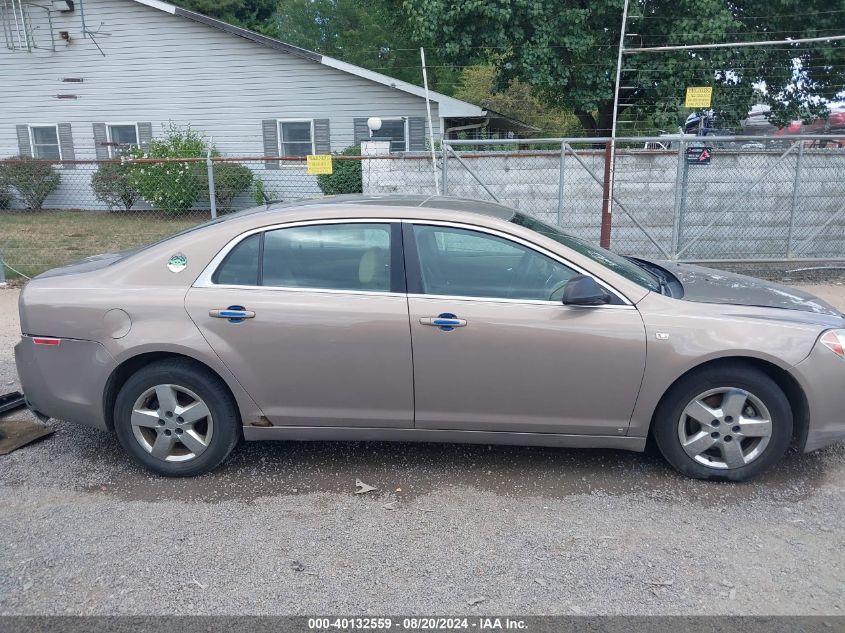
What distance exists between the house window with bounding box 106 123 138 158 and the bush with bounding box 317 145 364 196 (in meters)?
6.32

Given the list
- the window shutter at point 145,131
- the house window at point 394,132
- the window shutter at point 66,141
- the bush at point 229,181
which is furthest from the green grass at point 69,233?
the house window at point 394,132

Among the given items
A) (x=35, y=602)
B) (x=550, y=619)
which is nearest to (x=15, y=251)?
(x=35, y=602)

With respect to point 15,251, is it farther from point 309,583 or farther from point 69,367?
point 309,583

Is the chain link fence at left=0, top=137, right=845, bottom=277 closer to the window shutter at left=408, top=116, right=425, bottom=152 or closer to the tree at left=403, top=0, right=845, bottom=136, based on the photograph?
the tree at left=403, top=0, right=845, bottom=136

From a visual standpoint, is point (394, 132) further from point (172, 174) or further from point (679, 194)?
point (679, 194)

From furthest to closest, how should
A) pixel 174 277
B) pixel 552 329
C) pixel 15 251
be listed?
pixel 15 251
pixel 174 277
pixel 552 329

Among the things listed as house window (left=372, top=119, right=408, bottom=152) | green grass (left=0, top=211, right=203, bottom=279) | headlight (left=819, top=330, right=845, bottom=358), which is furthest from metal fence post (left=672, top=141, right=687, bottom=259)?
house window (left=372, top=119, right=408, bottom=152)

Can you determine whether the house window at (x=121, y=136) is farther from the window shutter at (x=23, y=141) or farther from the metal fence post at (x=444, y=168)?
the metal fence post at (x=444, y=168)

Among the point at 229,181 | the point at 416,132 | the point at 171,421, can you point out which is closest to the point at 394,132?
the point at 416,132

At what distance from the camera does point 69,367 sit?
4.08m

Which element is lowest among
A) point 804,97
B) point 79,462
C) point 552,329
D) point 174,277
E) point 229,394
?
point 79,462

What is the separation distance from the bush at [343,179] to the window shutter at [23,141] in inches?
357

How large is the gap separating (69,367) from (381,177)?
6.49 metres

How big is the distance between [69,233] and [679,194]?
10.6 meters
